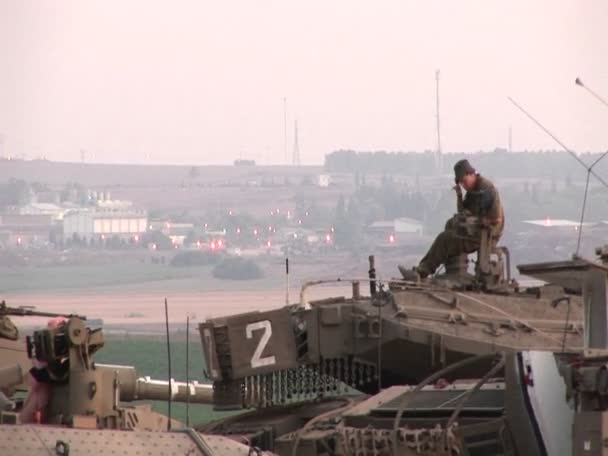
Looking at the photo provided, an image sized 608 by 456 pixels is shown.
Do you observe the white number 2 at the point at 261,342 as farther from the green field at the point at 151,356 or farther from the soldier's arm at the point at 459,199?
the green field at the point at 151,356

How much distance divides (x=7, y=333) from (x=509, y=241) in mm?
39954

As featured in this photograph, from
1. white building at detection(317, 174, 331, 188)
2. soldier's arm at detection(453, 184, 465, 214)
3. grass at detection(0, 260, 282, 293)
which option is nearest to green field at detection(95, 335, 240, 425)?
grass at detection(0, 260, 282, 293)

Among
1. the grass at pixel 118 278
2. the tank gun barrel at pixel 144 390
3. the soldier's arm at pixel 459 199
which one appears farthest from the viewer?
the grass at pixel 118 278

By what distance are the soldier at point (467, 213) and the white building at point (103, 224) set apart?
92.6m

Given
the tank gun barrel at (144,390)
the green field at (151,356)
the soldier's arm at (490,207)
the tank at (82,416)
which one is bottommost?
the green field at (151,356)

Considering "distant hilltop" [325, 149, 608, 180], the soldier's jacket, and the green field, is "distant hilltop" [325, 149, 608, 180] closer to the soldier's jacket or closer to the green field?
the green field

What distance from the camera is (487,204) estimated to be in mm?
30984

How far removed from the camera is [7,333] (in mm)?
33250

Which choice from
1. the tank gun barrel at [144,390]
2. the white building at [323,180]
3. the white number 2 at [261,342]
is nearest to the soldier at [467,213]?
the white number 2 at [261,342]

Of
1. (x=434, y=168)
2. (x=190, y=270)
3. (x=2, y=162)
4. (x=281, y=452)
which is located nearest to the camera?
(x=281, y=452)

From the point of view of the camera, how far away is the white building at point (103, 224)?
409ft

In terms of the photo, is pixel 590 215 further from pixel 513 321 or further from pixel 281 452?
pixel 281 452

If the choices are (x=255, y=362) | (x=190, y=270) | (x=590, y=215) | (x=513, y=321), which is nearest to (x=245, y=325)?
(x=255, y=362)

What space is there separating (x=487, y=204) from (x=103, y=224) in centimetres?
9636
